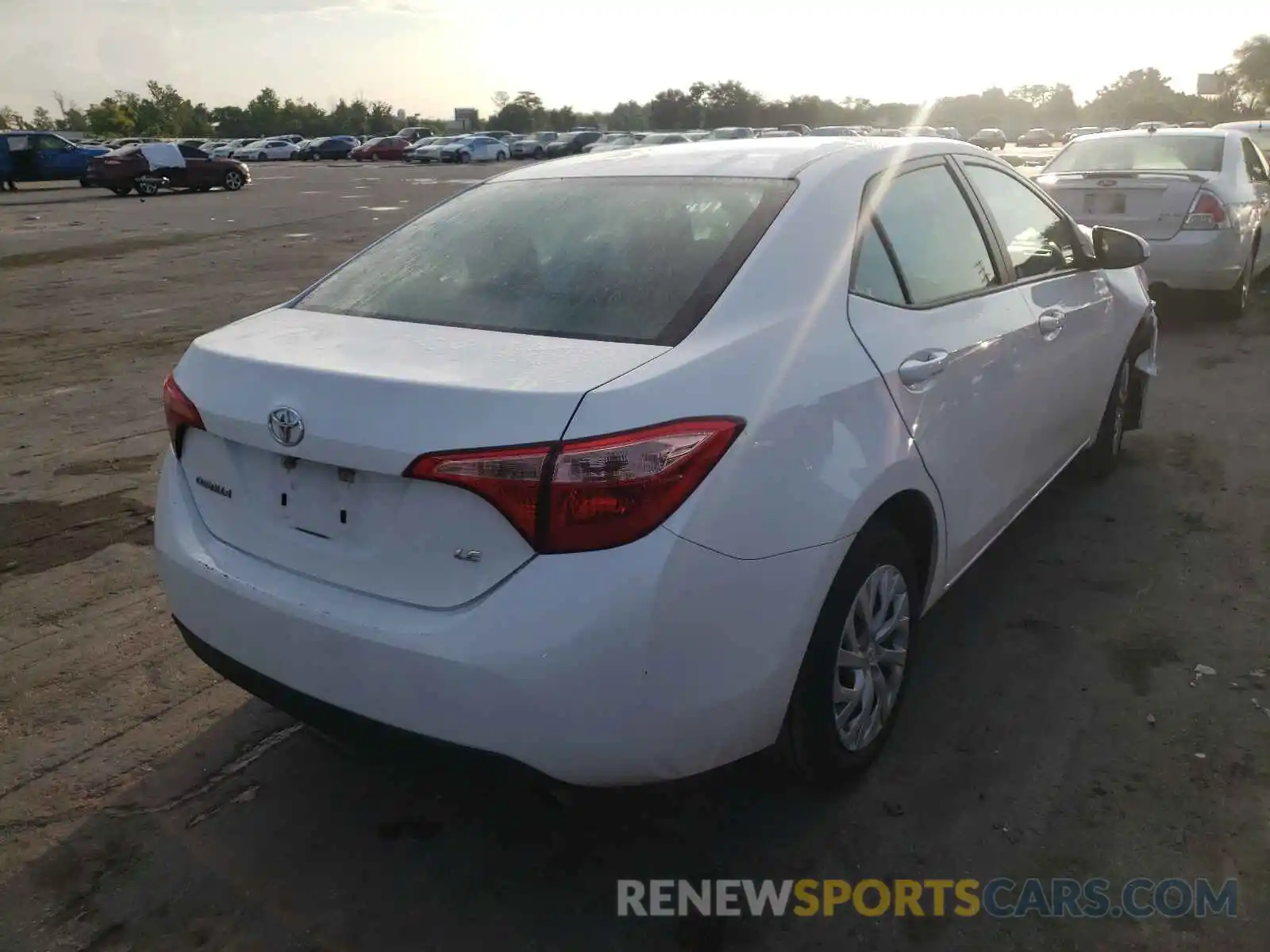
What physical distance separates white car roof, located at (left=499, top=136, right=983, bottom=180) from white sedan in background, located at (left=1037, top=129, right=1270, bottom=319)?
5.57 m

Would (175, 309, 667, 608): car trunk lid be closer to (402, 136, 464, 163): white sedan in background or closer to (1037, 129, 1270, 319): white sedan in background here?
(1037, 129, 1270, 319): white sedan in background

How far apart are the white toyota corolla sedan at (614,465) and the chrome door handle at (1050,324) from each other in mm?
375

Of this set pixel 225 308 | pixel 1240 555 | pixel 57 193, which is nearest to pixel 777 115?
pixel 57 193

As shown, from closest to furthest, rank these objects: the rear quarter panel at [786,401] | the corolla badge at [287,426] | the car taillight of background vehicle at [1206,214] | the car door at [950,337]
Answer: the rear quarter panel at [786,401] → the corolla badge at [287,426] → the car door at [950,337] → the car taillight of background vehicle at [1206,214]

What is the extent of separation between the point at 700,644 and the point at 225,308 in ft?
31.7

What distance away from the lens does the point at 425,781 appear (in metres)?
2.39

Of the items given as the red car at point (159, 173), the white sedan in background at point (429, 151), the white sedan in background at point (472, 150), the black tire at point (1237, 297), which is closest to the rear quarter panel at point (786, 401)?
the black tire at point (1237, 297)

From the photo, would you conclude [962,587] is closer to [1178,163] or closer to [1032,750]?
[1032,750]

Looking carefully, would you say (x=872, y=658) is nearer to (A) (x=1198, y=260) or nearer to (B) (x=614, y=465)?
(B) (x=614, y=465)

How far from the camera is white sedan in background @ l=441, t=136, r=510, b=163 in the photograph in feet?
176

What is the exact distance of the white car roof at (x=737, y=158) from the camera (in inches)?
120

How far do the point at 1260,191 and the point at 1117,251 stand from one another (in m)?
6.38

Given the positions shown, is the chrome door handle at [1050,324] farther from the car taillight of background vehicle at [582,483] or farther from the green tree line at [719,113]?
the green tree line at [719,113]

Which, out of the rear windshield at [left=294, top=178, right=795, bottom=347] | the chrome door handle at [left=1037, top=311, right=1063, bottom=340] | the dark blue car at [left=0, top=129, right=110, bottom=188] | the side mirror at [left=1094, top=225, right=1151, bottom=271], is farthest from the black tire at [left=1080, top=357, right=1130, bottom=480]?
the dark blue car at [left=0, top=129, right=110, bottom=188]
